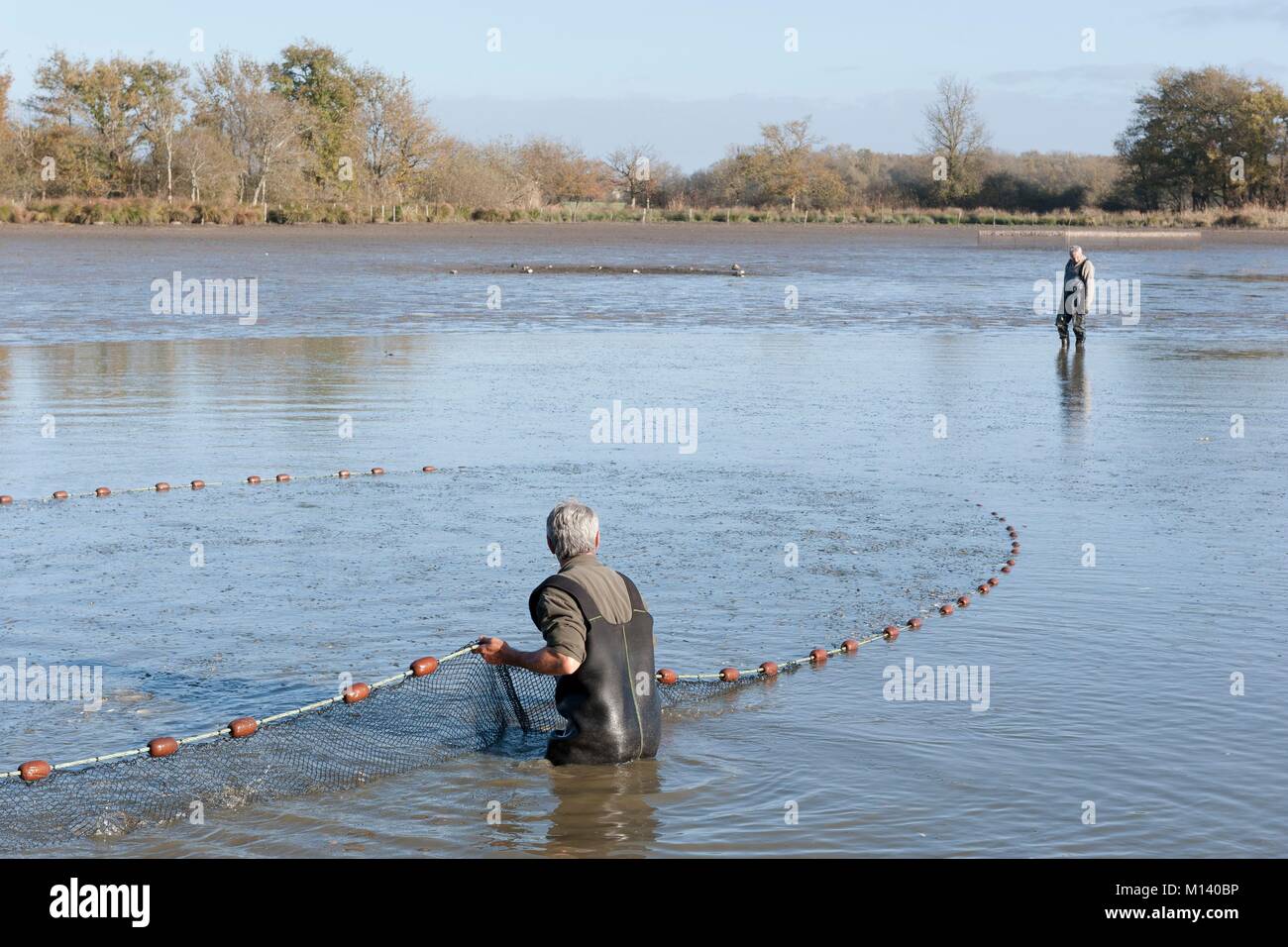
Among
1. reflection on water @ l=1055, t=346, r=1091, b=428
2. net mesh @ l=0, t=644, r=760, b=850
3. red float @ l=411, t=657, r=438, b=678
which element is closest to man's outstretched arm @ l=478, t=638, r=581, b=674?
net mesh @ l=0, t=644, r=760, b=850

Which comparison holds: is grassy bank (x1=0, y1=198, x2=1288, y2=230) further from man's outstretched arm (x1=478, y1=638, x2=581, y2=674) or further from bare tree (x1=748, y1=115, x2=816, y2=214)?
man's outstretched arm (x1=478, y1=638, x2=581, y2=674)

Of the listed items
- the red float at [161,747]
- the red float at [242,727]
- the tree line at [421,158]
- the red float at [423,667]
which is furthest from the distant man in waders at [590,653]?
the tree line at [421,158]

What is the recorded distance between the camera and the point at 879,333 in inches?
1105

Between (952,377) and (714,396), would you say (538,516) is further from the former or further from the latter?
(952,377)

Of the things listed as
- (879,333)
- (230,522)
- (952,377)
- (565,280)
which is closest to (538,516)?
(230,522)

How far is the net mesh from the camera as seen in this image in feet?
21.3

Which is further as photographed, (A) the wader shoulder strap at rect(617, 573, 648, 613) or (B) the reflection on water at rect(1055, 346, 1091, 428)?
(B) the reflection on water at rect(1055, 346, 1091, 428)

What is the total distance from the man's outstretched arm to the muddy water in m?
0.57

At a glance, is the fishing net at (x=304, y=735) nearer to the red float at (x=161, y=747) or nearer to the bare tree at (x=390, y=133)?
the red float at (x=161, y=747)

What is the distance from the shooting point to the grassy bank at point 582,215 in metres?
70.9

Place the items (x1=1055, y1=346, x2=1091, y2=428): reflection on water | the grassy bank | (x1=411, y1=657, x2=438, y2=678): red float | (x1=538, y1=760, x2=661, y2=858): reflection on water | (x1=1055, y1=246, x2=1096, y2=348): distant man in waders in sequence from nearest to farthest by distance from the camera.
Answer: (x1=538, y1=760, x2=661, y2=858): reflection on water
(x1=411, y1=657, x2=438, y2=678): red float
(x1=1055, y1=346, x2=1091, y2=428): reflection on water
(x1=1055, y1=246, x2=1096, y2=348): distant man in waders
the grassy bank

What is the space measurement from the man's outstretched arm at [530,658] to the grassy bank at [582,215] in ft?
221

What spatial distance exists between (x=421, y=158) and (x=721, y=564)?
8426 centimetres
